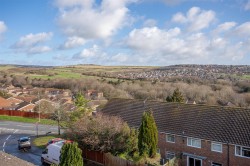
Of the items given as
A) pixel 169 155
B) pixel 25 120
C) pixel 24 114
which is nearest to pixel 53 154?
pixel 169 155

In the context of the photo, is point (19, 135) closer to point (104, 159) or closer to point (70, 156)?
point (104, 159)

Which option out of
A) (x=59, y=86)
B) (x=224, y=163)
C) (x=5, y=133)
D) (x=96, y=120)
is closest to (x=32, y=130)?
(x=5, y=133)

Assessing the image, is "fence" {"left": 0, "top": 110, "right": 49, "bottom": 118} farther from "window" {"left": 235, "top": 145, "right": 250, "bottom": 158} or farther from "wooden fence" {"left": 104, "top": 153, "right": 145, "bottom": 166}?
"window" {"left": 235, "top": 145, "right": 250, "bottom": 158}

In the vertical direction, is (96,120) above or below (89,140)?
above

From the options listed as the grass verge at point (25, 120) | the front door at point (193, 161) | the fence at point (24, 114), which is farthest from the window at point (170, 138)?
the fence at point (24, 114)

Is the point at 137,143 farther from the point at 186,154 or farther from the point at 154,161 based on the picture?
the point at 186,154
